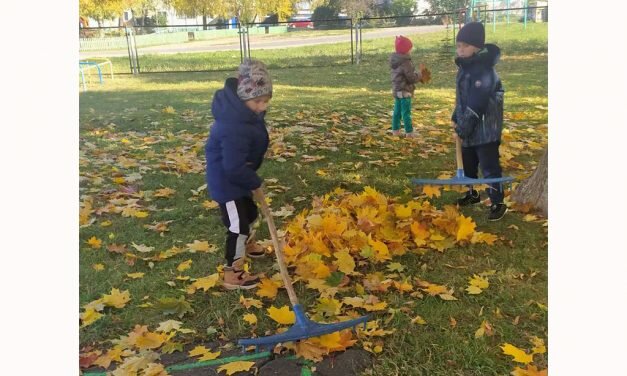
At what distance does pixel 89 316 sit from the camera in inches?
92.2

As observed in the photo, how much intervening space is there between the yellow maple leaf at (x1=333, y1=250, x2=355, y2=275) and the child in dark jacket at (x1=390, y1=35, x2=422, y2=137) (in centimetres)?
222

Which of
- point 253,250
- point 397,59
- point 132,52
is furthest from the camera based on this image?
point 132,52

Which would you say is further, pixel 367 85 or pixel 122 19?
pixel 367 85

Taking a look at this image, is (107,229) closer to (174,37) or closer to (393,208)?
(393,208)

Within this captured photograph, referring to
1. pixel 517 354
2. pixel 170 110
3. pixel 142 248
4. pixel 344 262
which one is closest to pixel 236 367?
pixel 344 262

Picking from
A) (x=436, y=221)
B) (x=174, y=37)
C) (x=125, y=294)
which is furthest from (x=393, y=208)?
(x=174, y=37)

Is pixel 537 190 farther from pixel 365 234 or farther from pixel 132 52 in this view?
pixel 132 52

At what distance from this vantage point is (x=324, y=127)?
4969mm

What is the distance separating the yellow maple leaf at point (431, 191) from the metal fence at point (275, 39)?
1059mm

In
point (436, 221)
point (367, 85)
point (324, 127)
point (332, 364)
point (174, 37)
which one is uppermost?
point (174, 37)

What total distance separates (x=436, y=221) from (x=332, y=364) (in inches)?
49.5

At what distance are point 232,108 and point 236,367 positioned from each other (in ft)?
3.21

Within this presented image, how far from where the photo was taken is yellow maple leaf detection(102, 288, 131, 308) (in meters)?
2.45
